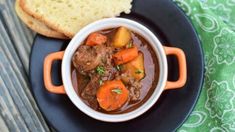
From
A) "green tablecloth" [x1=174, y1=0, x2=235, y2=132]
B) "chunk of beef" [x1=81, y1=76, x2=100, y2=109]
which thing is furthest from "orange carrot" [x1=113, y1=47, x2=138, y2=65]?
"green tablecloth" [x1=174, y1=0, x2=235, y2=132]

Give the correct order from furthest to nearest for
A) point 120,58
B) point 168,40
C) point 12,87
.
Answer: point 12,87 < point 168,40 < point 120,58

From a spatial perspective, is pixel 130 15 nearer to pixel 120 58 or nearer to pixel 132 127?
pixel 120 58

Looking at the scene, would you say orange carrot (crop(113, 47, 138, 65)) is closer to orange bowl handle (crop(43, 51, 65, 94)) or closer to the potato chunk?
the potato chunk

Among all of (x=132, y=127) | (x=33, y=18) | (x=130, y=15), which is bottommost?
(x=132, y=127)

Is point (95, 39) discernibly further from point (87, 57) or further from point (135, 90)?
point (135, 90)

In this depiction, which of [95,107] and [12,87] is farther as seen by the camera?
[12,87]

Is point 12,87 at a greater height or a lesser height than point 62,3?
lesser

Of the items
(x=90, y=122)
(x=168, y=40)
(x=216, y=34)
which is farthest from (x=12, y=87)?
(x=216, y=34)

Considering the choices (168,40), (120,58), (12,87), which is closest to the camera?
(120,58)
